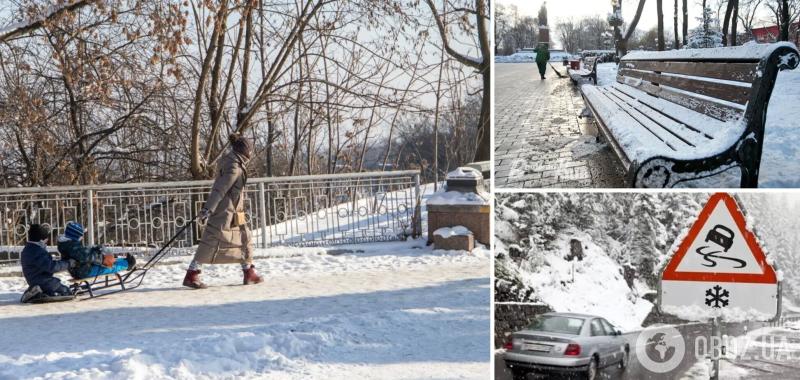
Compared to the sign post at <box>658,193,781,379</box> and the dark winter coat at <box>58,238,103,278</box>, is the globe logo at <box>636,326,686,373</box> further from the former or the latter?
the dark winter coat at <box>58,238,103,278</box>

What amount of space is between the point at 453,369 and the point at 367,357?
2.34 feet

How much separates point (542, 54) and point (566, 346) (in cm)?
113

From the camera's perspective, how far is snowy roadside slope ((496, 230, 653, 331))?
106 inches

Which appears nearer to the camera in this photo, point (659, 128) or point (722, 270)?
point (722, 270)

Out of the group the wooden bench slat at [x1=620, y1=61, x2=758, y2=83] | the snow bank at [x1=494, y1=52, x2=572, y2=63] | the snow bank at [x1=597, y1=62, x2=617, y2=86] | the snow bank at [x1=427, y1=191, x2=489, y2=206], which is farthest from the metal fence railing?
the snow bank at [x1=494, y1=52, x2=572, y2=63]

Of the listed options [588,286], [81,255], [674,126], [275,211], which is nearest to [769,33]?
[674,126]

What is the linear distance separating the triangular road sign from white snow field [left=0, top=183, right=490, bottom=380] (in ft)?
10.6

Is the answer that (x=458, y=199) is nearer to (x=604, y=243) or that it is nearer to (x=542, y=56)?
(x=542, y=56)

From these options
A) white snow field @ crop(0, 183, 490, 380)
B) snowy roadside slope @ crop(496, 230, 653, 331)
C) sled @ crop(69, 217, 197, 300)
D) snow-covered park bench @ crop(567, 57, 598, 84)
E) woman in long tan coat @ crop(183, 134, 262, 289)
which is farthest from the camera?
woman in long tan coat @ crop(183, 134, 262, 289)

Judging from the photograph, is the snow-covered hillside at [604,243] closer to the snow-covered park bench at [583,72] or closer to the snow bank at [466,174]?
the snow-covered park bench at [583,72]

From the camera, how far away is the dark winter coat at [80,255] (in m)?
8.35

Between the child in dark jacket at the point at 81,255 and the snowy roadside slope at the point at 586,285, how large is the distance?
663 cm

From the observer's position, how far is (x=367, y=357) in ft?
20.6

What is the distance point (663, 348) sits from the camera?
271 centimetres
